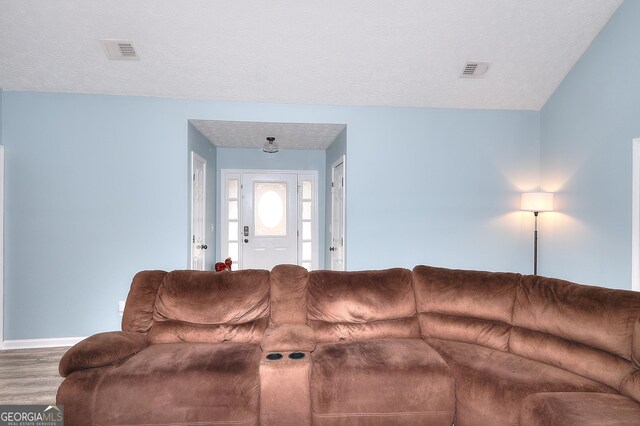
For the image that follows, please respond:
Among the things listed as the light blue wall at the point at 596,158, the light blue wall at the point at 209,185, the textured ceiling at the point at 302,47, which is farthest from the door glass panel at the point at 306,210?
the light blue wall at the point at 596,158

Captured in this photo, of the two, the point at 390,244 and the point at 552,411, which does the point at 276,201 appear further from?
the point at 552,411

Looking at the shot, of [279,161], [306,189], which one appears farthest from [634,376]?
[279,161]

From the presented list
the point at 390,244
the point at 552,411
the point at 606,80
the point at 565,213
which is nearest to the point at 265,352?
the point at 552,411

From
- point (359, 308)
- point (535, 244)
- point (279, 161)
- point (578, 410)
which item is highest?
point (279, 161)

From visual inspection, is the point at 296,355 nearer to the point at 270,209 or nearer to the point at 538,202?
the point at 538,202

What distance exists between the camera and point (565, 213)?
149 inches

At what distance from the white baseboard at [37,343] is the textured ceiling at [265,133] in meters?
2.81

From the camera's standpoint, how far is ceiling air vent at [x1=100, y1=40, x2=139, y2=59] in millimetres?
3088

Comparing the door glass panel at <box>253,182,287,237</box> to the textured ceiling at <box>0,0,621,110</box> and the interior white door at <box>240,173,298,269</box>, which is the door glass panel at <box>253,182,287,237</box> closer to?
the interior white door at <box>240,173,298,269</box>

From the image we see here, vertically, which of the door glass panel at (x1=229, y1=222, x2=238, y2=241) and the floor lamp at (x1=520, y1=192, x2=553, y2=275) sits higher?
the floor lamp at (x1=520, y1=192, x2=553, y2=275)

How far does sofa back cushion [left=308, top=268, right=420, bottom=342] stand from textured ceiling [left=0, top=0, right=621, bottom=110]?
224 centimetres

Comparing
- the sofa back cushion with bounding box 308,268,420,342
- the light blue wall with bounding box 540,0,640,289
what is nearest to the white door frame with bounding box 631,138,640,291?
the light blue wall with bounding box 540,0,640,289

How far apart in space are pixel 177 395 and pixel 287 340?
A: 678mm

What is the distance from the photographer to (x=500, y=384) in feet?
6.11
